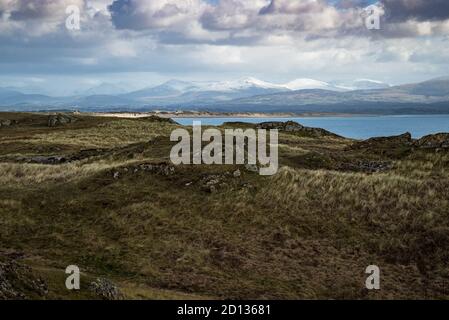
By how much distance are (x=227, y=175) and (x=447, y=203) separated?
17.1 meters

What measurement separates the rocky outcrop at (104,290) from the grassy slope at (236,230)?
478 mm

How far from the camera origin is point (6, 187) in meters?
40.5

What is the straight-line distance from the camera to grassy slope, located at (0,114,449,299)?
25.4 m

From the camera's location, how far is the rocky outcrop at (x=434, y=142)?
49156 mm

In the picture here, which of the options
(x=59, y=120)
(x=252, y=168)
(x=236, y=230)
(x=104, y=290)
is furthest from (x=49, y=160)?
(x=59, y=120)

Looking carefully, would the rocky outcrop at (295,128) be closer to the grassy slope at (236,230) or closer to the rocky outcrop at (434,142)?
the rocky outcrop at (434,142)

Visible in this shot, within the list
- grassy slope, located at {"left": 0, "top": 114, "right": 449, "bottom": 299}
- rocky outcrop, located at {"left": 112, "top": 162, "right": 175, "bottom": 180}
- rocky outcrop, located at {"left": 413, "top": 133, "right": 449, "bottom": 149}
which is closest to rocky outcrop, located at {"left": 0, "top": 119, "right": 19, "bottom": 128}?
grassy slope, located at {"left": 0, "top": 114, "right": 449, "bottom": 299}

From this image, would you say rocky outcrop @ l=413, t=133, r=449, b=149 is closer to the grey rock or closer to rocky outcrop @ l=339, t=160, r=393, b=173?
rocky outcrop @ l=339, t=160, r=393, b=173

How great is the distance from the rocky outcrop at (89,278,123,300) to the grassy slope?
1.57 feet

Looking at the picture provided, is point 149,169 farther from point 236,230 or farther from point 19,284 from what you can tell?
point 19,284

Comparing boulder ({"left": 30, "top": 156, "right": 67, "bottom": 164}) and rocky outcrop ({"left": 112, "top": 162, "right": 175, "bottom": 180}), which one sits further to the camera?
boulder ({"left": 30, "top": 156, "right": 67, "bottom": 164})

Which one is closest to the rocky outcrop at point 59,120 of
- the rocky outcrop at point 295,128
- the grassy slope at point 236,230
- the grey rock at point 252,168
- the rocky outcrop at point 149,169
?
the rocky outcrop at point 295,128
